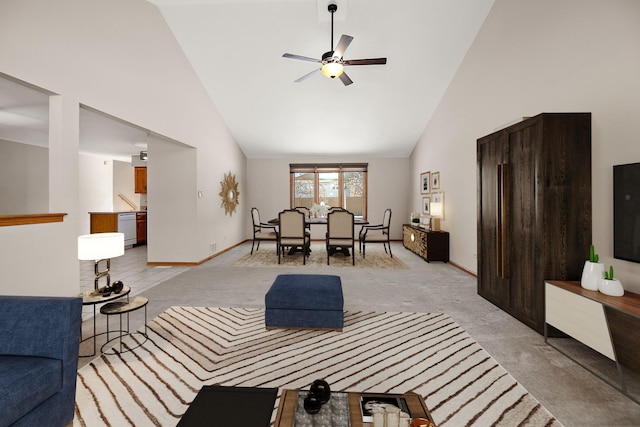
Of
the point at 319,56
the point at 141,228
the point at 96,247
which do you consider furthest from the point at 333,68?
the point at 141,228

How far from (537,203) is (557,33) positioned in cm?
178

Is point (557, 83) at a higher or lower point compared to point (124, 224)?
higher

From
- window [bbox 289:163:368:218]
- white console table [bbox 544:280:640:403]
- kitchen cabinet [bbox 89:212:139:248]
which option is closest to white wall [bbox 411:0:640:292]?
white console table [bbox 544:280:640:403]

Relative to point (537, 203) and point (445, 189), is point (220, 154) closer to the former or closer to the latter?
point (445, 189)

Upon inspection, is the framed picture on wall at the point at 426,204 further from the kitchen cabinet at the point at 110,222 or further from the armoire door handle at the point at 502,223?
the kitchen cabinet at the point at 110,222

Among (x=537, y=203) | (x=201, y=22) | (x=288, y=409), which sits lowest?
(x=288, y=409)

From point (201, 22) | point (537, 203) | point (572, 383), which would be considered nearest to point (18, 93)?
point (201, 22)

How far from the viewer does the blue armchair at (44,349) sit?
1361 mm

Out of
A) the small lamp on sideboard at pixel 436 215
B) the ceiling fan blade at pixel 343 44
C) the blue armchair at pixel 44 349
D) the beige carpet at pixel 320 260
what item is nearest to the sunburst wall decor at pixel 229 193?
the beige carpet at pixel 320 260

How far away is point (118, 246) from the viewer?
230 cm

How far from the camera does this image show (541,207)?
102 inches

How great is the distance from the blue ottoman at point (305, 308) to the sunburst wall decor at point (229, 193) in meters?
4.52

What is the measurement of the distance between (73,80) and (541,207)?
14.8 ft

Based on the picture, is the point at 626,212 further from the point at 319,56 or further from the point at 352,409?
the point at 319,56
